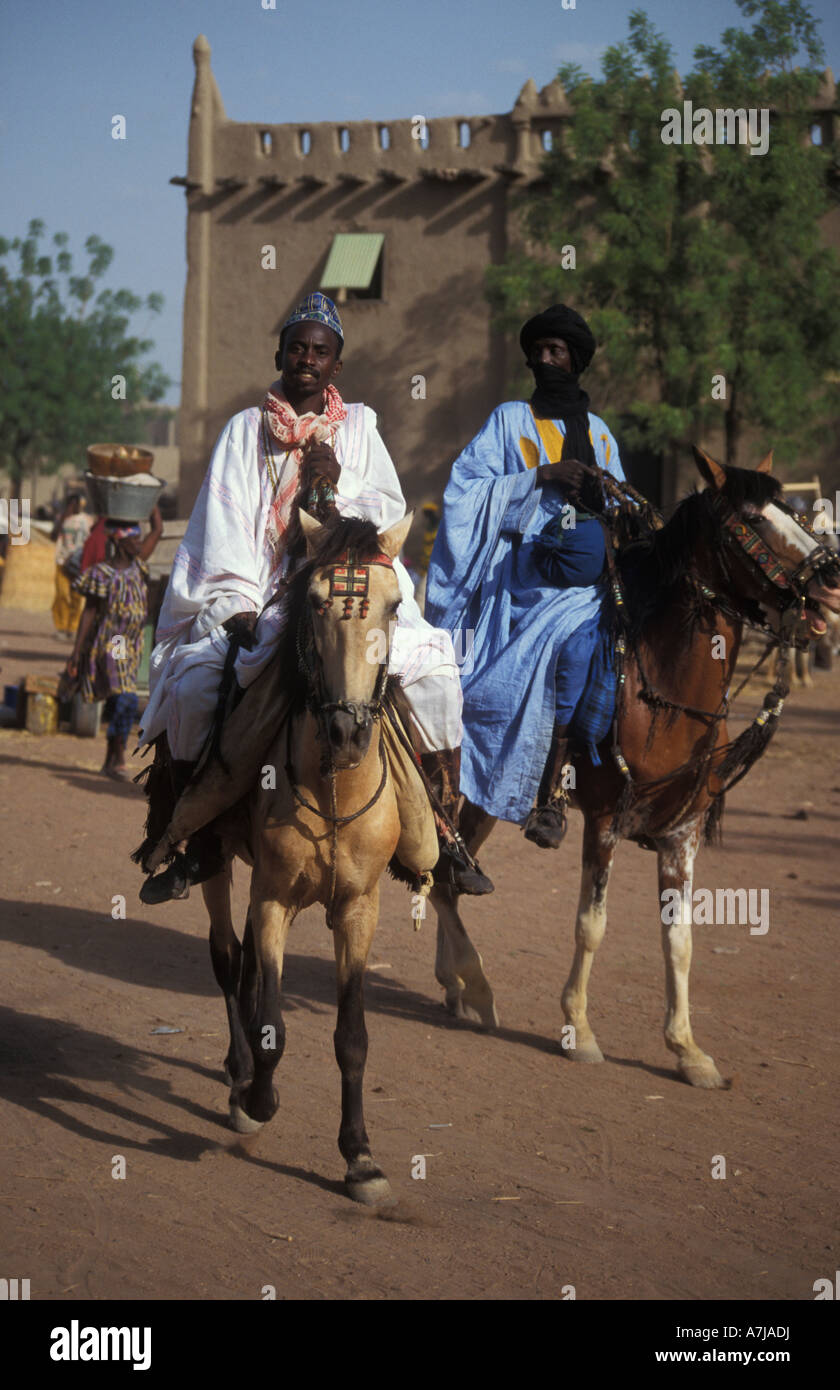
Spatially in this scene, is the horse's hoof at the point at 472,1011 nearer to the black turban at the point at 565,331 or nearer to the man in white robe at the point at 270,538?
the man in white robe at the point at 270,538

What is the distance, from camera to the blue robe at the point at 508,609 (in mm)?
6262

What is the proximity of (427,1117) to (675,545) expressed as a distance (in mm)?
2609

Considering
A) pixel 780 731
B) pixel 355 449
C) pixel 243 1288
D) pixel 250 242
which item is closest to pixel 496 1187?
pixel 243 1288

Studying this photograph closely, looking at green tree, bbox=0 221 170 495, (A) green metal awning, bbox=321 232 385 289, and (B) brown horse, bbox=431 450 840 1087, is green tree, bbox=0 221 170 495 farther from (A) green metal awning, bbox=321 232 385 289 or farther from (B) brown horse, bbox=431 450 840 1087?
(B) brown horse, bbox=431 450 840 1087

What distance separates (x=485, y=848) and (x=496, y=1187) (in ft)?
19.0

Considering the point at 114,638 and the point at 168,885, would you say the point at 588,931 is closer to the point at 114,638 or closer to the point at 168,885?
the point at 168,885

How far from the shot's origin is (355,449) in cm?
534

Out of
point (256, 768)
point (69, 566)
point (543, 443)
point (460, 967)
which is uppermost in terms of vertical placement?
point (543, 443)

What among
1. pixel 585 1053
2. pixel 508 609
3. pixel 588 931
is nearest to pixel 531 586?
pixel 508 609

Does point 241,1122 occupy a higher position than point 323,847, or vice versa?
point 323,847

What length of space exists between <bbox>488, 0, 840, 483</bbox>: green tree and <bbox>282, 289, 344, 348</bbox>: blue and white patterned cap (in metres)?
17.2

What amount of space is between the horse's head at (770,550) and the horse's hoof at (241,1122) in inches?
114

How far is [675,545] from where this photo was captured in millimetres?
6074

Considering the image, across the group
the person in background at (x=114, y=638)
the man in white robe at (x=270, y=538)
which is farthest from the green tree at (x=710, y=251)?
the man in white robe at (x=270, y=538)
